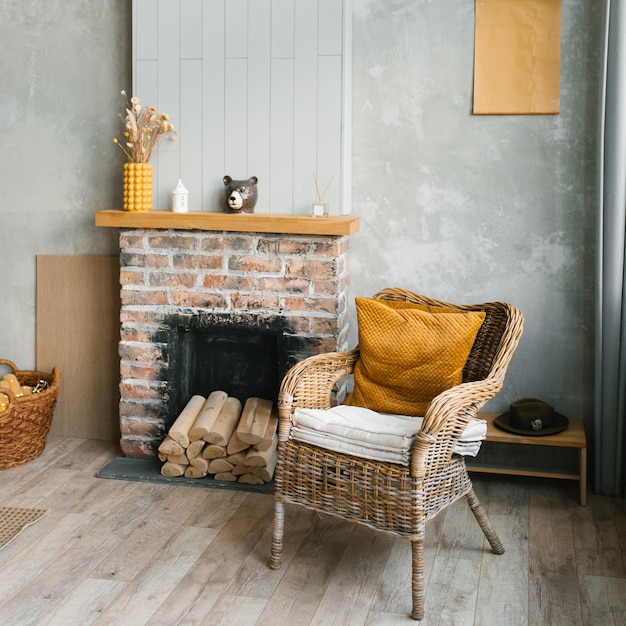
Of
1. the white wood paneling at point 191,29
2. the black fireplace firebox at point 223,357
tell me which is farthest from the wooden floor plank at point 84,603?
the white wood paneling at point 191,29

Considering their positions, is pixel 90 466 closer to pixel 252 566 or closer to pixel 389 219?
pixel 252 566

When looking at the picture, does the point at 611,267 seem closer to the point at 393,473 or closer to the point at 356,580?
the point at 393,473

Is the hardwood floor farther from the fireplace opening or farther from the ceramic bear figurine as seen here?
the ceramic bear figurine

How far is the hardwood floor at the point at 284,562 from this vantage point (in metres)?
2.58

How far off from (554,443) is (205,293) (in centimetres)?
154

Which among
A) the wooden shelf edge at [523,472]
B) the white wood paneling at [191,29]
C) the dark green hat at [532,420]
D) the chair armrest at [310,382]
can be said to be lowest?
the wooden shelf edge at [523,472]

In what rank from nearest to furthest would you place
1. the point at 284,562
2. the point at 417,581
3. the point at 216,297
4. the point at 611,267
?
the point at 417,581
the point at 284,562
the point at 611,267
the point at 216,297

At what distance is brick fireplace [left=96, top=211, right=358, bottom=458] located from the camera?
349cm

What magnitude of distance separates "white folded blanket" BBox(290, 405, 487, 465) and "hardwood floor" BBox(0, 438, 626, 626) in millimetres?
445

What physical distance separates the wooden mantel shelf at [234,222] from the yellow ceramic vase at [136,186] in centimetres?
5

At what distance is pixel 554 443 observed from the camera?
3.37 m

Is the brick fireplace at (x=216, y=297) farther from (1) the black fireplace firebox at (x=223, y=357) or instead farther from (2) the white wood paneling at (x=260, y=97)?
(2) the white wood paneling at (x=260, y=97)

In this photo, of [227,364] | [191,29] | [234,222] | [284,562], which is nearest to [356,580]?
[284,562]

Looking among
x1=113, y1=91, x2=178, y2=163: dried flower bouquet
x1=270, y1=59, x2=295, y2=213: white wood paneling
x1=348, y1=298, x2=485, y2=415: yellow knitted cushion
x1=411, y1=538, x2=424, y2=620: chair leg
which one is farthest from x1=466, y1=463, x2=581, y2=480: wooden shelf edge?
x1=113, y1=91, x2=178, y2=163: dried flower bouquet
